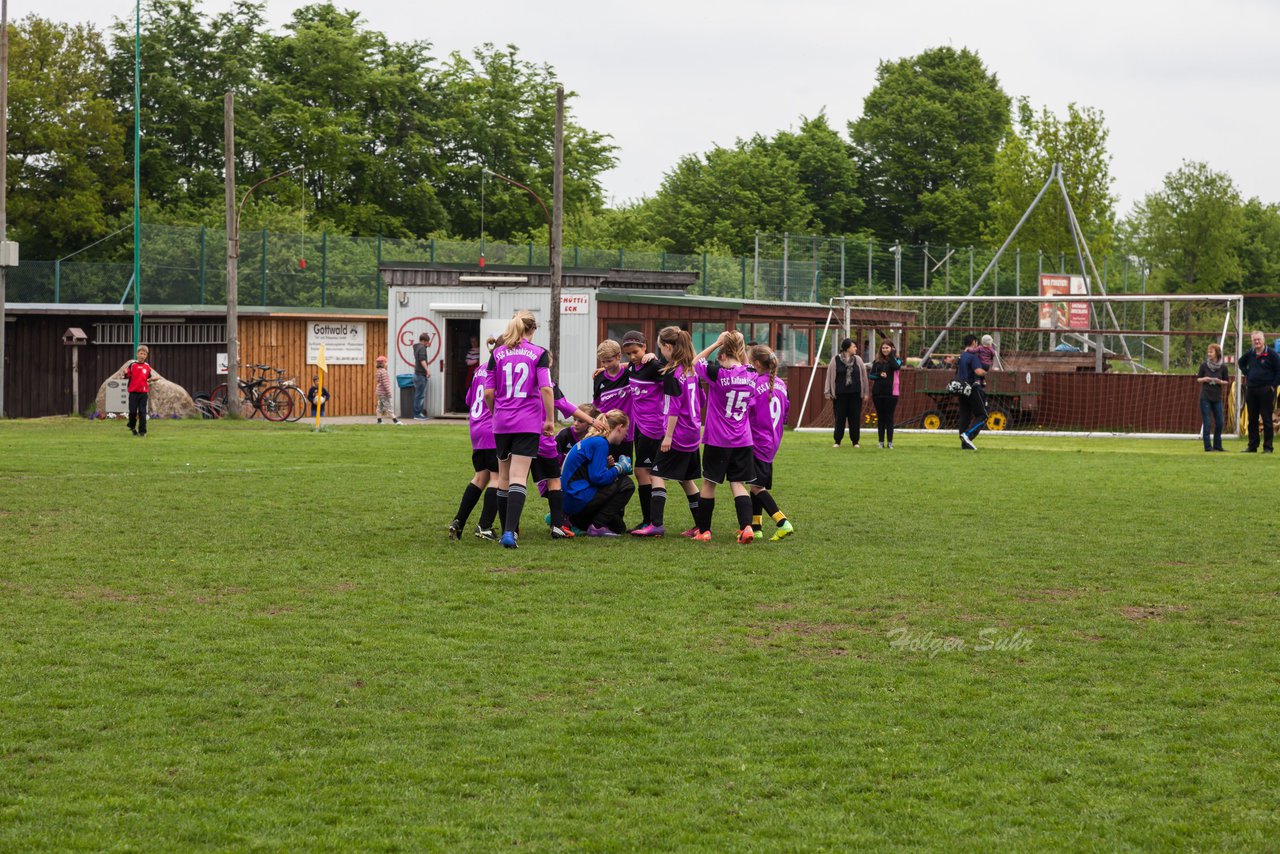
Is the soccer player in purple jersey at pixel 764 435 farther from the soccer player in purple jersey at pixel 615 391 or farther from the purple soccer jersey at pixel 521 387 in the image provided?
the purple soccer jersey at pixel 521 387

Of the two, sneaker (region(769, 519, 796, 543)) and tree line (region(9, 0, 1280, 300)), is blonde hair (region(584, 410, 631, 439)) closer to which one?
sneaker (region(769, 519, 796, 543))

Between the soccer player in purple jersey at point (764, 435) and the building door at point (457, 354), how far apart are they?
23839 mm

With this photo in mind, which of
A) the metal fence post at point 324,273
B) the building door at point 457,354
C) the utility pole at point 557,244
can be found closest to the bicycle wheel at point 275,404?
the building door at point 457,354

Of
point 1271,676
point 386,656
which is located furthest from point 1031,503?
point 386,656

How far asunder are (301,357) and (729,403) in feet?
91.7

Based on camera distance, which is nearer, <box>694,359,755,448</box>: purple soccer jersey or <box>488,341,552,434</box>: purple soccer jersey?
<box>488,341,552,434</box>: purple soccer jersey

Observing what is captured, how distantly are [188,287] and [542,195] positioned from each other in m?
27.6

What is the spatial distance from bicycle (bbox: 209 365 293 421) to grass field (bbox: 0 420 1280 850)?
20.4m

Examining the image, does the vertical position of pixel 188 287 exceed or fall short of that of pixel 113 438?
it exceeds it

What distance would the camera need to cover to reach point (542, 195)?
64.5 metres

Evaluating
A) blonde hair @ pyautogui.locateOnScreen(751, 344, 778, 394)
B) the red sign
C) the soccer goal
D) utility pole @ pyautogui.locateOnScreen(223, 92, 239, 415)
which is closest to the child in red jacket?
utility pole @ pyautogui.locateOnScreen(223, 92, 239, 415)

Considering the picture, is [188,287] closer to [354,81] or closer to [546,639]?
[354,81]

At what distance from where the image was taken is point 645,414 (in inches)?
486

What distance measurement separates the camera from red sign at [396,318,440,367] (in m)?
35.3
